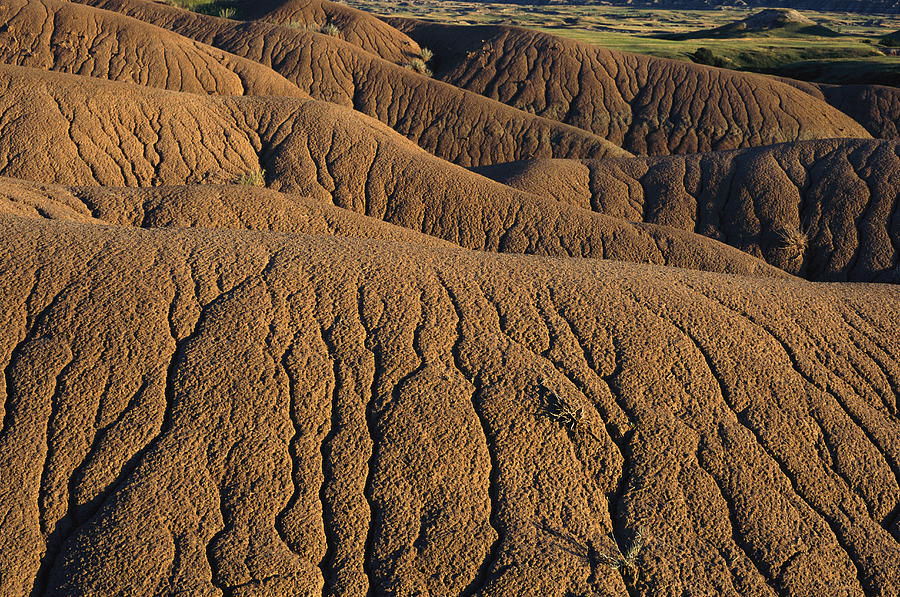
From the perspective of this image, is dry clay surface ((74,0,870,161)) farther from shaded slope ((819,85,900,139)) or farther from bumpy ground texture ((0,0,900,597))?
bumpy ground texture ((0,0,900,597))

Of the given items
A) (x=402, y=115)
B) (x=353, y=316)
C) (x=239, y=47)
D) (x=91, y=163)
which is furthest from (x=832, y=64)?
(x=353, y=316)

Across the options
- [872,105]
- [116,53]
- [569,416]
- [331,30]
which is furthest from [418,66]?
[569,416]

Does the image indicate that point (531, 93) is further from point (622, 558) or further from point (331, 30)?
point (622, 558)

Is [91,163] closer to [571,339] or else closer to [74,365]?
[74,365]

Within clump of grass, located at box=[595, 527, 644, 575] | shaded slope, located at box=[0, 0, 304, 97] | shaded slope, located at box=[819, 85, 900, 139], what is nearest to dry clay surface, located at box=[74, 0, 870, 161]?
shaded slope, located at box=[819, 85, 900, 139]

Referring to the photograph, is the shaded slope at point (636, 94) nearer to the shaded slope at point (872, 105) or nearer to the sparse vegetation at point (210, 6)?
the shaded slope at point (872, 105)

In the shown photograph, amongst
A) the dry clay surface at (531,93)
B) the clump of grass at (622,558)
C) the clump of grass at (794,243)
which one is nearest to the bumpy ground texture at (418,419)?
the clump of grass at (622,558)
